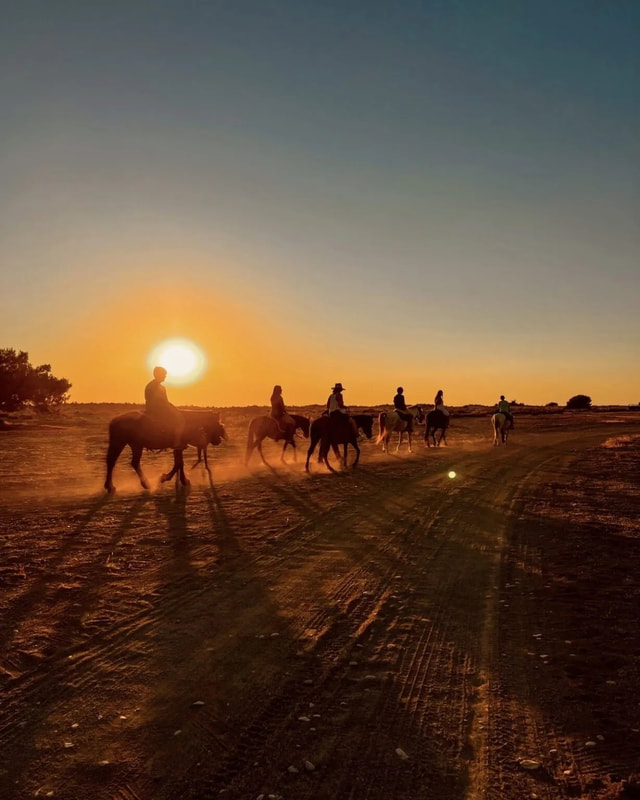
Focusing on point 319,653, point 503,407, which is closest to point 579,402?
point 503,407

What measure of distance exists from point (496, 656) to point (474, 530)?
19.2 feet

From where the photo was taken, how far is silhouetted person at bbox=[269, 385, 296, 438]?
2384 centimetres

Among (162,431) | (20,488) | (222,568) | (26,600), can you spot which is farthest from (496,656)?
(20,488)

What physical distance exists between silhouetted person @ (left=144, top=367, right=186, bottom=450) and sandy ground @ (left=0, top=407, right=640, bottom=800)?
3959mm

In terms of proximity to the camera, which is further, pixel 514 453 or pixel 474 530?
pixel 514 453

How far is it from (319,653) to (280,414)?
60.1ft

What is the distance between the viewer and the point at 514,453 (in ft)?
94.9

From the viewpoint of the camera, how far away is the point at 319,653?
6.09 m

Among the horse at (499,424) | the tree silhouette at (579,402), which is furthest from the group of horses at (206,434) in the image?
the tree silhouette at (579,402)

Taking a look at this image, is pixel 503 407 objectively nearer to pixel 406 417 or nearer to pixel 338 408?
pixel 406 417

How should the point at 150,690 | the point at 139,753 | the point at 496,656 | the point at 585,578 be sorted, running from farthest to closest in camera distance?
1. the point at 585,578
2. the point at 496,656
3. the point at 150,690
4. the point at 139,753

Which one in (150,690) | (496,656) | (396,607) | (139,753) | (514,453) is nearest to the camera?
(139,753)

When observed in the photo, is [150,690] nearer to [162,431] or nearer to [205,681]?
[205,681]

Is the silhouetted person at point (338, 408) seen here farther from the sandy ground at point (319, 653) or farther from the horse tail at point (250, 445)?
the sandy ground at point (319, 653)
